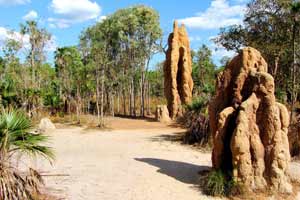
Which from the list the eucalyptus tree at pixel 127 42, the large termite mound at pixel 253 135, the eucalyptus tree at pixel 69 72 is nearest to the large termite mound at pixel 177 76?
the eucalyptus tree at pixel 127 42

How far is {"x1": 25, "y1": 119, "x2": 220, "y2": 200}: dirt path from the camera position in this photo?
1012cm

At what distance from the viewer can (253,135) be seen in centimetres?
1070

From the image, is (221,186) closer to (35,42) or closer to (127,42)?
(35,42)

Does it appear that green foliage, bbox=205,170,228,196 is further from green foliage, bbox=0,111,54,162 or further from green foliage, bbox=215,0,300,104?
green foliage, bbox=215,0,300,104

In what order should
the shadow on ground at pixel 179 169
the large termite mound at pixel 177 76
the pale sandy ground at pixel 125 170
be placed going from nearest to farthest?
the pale sandy ground at pixel 125 170
the shadow on ground at pixel 179 169
the large termite mound at pixel 177 76

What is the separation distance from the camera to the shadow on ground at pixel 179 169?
11.5 m

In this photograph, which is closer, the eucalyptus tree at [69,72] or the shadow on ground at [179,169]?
the shadow on ground at [179,169]

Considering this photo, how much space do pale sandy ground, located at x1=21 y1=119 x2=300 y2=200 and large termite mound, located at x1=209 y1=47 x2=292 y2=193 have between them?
1.20m

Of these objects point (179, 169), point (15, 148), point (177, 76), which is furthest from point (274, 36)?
point (15, 148)

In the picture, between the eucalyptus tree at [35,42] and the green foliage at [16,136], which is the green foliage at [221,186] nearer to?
the green foliage at [16,136]

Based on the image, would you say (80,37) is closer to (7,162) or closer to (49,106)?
(49,106)

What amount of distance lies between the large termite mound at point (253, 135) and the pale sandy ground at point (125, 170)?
3.94 ft

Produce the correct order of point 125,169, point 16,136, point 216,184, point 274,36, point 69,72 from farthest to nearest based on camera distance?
point 69,72 < point 274,36 < point 125,169 < point 216,184 < point 16,136

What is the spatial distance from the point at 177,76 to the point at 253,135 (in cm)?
2268
